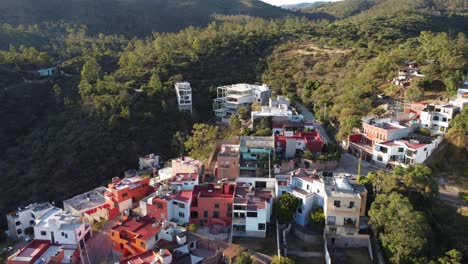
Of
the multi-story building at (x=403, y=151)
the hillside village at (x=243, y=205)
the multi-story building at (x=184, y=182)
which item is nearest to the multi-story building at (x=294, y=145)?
the hillside village at (x=243, y=205)

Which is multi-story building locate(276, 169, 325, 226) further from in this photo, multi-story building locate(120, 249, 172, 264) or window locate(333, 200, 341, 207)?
multi-story building locate(120, 249, 172, 264)

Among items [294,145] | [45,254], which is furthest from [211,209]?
[45,254]

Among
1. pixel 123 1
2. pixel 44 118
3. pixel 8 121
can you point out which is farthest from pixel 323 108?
pixel 123 1

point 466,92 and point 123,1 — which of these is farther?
point 123,1

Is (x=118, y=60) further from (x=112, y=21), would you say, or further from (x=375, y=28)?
(x=375, y=28)

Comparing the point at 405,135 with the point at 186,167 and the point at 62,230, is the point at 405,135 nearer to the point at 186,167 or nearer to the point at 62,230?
the point at 186,167

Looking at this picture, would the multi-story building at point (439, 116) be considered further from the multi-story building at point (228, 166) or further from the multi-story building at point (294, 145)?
the multi-story building at point (228, 166)
